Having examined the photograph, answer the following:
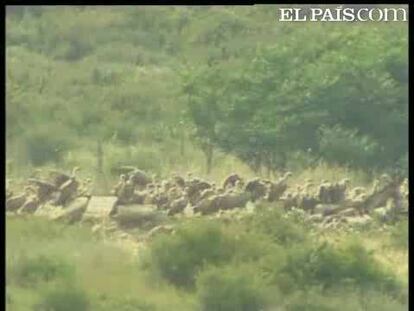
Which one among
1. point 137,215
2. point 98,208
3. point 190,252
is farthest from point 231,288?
point 98,208

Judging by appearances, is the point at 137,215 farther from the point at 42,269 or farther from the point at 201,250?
the point at 42,269

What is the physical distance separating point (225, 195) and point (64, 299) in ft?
2.25

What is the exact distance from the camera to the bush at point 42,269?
4746mm

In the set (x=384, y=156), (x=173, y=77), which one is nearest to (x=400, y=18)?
(x=384, y=156)

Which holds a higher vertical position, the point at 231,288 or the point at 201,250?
the point at 201,250

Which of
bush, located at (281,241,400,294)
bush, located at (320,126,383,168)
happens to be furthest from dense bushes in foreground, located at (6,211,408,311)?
bush, located at (320,126,383,168)

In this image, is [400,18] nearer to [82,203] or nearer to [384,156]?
[384,156]

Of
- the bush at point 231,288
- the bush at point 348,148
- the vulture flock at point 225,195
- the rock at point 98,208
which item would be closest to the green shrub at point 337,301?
the bush at point 231,288

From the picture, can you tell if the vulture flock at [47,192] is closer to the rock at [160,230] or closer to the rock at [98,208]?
the rock at [98,208]

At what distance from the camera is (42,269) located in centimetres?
475

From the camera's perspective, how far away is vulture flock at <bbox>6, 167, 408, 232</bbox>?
475 centimetres

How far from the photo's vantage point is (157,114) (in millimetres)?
4785

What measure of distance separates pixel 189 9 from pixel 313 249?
97 centimetres

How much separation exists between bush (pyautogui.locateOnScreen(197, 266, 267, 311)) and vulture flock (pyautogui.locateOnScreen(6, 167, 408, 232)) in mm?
222
